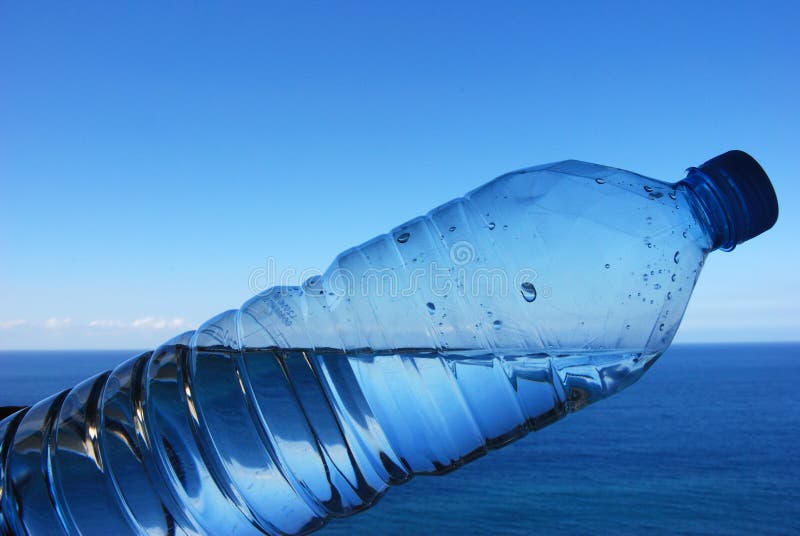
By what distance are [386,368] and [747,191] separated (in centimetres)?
54

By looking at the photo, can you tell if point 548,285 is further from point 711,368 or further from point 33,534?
point 711,368

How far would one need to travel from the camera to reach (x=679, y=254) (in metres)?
0.99

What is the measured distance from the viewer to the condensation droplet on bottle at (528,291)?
0.99 metres

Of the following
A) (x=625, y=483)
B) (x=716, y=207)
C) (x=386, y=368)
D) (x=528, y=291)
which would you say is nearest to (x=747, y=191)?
(x=716, y=207)

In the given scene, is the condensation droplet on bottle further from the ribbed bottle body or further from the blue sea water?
Result: the blue sea water

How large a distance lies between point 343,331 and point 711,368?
7877cm

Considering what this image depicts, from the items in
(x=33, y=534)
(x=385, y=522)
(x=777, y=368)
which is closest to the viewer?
(x=33, y=534)

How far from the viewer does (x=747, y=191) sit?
93cm

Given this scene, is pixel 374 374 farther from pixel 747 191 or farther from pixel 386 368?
pixel 747 191

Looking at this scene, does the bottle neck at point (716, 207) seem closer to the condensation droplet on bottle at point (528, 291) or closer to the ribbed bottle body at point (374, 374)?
the ribbed bottle body at point (374, 374)

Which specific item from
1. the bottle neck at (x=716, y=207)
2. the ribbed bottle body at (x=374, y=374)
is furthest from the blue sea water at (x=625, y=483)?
the bottle neck at (x=716, y=207)

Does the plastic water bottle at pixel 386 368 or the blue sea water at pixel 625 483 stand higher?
the plastic water bottle at pixel 386 368

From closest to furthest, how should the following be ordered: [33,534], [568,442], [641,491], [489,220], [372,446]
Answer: [33,534] → [372,446] → [489,220] → [641,491] → [568,442]

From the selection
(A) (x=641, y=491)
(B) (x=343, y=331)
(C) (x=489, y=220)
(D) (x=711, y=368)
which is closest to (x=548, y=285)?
(C) (x=489, y=220)
